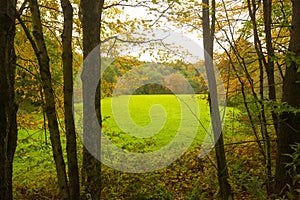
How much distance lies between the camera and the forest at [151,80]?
98.5 inches

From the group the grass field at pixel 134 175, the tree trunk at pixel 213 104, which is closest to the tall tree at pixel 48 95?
the grass field at pixel 134 175

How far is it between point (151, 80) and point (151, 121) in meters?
6.19

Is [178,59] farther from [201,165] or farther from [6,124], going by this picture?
[6,124]

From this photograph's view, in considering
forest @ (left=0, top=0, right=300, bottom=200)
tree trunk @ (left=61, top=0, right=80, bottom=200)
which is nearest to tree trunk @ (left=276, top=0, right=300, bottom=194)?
forest @ (left=0, top=0, right=300, bottom=200)

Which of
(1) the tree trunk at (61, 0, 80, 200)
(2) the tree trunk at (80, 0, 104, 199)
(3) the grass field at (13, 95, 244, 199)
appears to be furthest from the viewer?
(3) the grass field at (13, 95, 244, 199)

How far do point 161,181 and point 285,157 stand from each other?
554 cm

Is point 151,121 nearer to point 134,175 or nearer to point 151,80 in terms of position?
point 151,80

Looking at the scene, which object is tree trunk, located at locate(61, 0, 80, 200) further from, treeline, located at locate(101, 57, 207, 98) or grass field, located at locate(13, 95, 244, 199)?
treeline, located at locate(101, 57, 207, 98)

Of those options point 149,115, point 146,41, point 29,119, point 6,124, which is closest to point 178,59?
point 146,41

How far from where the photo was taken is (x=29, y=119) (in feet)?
23.9

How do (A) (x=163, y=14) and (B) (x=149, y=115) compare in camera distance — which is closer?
(A) (x=163, y=14)

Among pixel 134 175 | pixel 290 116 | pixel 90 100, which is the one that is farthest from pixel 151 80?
pixel 290 116

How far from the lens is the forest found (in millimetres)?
2502

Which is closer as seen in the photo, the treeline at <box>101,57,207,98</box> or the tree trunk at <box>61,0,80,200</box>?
the tree trunk at <box>61,0,80,200</box>
